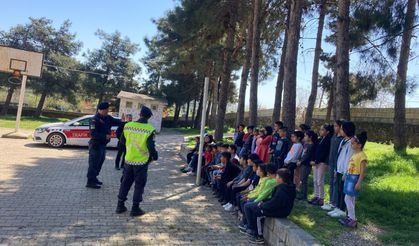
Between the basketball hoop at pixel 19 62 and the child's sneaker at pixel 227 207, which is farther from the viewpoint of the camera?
the basketball hoop at pixel 19 62

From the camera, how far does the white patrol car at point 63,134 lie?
1513 centimetres

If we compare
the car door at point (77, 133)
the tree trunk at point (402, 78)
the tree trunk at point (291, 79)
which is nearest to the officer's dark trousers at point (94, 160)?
the tree trunk at point (291, 79)

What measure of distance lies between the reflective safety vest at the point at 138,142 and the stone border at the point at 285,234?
2.28 metres

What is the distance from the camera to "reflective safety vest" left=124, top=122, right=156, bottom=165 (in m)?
6.25

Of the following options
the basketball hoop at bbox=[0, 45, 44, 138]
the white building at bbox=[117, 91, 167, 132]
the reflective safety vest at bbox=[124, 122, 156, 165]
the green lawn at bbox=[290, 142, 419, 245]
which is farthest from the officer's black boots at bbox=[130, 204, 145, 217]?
the white building at bbox=[117, 91, 167, 132]

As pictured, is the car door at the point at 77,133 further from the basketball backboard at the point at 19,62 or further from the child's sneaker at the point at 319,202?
the child's sneaker at the point at 319,202

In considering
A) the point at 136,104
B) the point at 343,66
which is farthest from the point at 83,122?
the point at 136,104

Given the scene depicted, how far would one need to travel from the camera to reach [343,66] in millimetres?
9523

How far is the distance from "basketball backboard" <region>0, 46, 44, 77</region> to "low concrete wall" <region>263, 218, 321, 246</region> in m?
17.8

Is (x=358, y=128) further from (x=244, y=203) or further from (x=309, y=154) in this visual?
(x=244, y=203)

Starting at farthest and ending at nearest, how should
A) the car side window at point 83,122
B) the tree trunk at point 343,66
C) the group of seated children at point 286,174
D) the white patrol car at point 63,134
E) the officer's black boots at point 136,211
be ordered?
the car side window at point 83,122 → the white patrol car at point 63,134 → the tree trunk at point 343,66 → the officer's black boots at point 136,211 → the group of seated children at point 286,174

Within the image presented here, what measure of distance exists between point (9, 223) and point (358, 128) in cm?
2029

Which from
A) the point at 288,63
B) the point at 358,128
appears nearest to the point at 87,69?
the point at 358,128

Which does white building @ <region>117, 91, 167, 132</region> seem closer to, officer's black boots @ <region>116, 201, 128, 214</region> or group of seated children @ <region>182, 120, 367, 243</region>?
group of seated children @ <region>182, 120, 367, 243</region>
